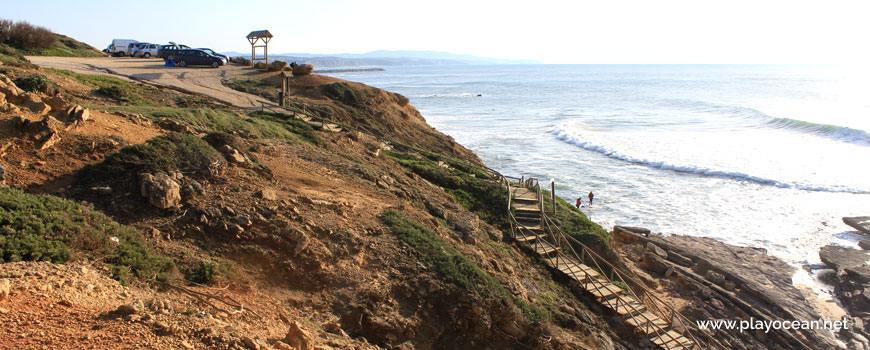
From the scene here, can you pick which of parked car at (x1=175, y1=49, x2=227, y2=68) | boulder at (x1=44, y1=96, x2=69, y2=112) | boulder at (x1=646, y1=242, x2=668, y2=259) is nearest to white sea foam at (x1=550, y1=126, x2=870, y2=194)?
boulder at (x1=646, y1=242, x2=668, y2=259)

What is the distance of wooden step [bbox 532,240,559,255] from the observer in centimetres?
1238

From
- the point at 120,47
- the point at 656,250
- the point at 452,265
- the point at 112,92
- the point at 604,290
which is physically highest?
the point at 120,47

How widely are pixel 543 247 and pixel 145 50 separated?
1562 inches

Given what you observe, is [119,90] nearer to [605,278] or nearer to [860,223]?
[605,278]

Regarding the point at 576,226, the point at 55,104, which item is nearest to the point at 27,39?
the point at 55,104

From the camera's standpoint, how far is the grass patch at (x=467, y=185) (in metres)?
14.3

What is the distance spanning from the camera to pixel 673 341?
1035 cm

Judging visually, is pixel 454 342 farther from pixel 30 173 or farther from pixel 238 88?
pixel 238 88

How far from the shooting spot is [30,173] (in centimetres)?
890

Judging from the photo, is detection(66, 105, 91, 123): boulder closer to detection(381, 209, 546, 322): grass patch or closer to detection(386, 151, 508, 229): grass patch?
detection(381, 209, 546, 322): grass patch

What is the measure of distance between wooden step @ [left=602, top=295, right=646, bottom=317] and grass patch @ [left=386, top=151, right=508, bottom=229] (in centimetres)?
348

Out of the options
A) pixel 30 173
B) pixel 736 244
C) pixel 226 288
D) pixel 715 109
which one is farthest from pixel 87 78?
pixel 715 109

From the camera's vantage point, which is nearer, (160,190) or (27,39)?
(160,190)

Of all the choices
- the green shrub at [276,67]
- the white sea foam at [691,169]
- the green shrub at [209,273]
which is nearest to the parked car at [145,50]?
the green shrub at [276,67]
